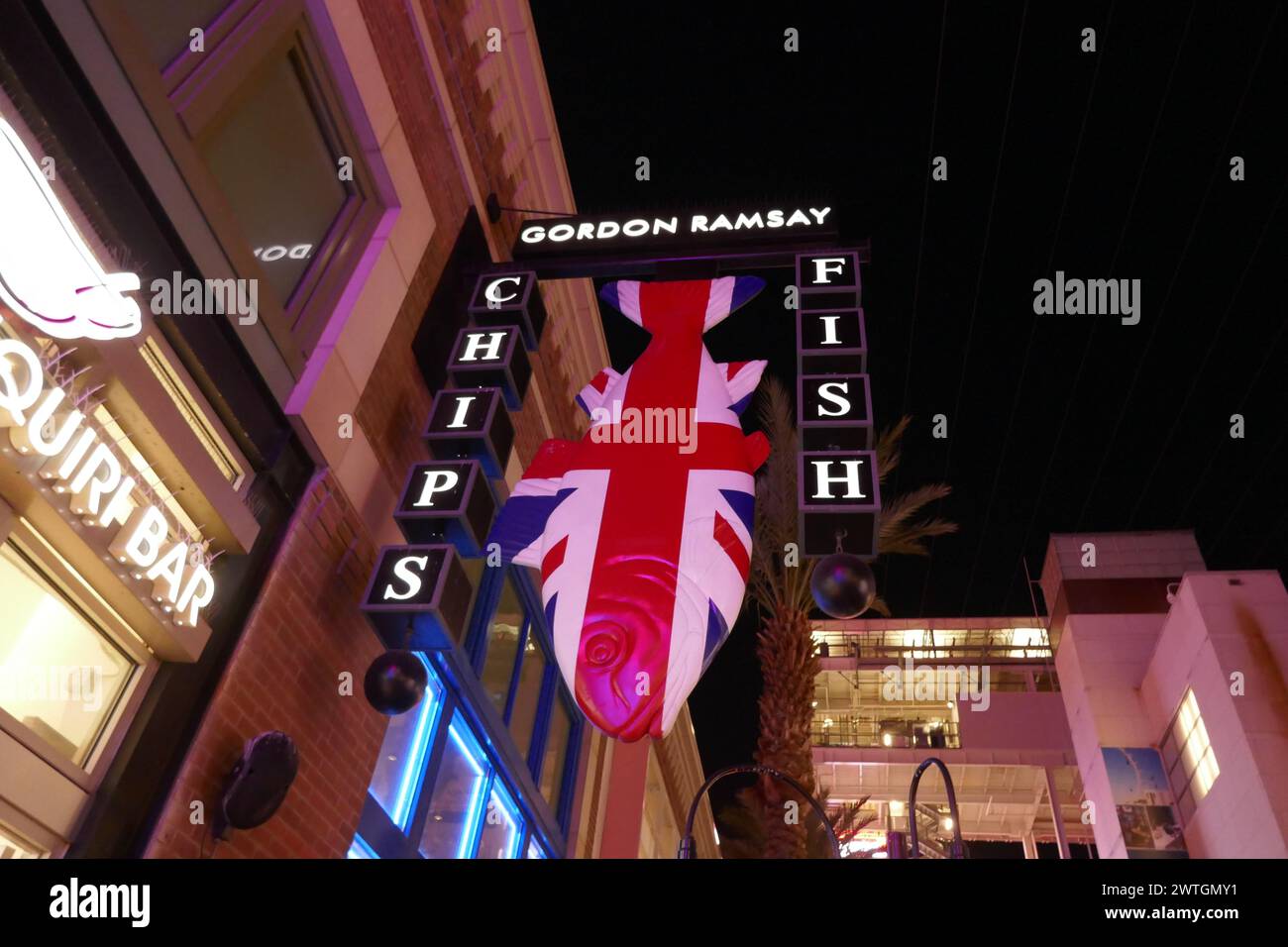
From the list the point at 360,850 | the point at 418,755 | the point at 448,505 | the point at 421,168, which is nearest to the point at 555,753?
the point at 418,755

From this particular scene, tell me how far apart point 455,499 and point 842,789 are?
31.7 m

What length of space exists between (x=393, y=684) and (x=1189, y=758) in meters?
19.7

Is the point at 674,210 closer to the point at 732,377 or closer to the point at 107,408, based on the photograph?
the point at 732,377

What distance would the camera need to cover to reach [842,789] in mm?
34594

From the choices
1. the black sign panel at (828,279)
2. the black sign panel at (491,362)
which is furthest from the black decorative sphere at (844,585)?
the black sign panel at (491,362)

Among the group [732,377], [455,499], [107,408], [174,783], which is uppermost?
[732,377]

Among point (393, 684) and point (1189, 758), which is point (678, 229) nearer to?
point (393, 684)

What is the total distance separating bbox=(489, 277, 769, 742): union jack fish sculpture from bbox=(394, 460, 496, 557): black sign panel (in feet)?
2.00

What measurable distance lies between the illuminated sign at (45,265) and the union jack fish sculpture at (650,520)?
140 inches

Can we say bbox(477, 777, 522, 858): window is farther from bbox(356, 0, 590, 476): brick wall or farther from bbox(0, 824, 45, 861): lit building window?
bbox(0, 824, 45, 861): lit building window

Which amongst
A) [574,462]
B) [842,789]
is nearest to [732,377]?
[574,462]
